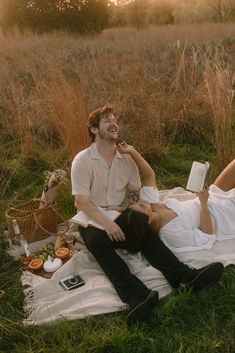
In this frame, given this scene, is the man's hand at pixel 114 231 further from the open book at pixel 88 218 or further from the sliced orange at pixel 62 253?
the sliced orange at pixel 62 253

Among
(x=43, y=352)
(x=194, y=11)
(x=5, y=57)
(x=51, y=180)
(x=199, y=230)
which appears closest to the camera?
(x=43, y=352)

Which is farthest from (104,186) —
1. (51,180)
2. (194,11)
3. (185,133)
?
(194,11)

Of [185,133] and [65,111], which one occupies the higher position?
[65,111]

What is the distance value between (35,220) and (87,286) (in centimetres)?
78

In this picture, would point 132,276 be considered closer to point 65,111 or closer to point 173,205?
point 173,205

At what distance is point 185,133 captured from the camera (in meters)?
4.82

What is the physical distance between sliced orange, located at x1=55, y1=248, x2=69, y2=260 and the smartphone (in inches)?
9.3

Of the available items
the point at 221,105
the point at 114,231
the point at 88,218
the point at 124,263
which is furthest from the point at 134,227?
the point at 221,105

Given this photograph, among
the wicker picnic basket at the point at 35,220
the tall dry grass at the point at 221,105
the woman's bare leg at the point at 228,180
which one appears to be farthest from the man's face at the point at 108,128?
the tall dry grass at the point at 221,105

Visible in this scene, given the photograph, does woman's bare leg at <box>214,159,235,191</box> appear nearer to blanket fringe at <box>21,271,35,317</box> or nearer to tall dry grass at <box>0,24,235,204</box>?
tall dry grass at <box>0,24,235,204</box>

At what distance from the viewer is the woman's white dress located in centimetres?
285

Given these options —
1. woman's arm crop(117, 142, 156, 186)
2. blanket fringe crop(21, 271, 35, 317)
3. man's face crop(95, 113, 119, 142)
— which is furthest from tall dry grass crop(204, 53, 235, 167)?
blanket fringe crop(21, 271, 35, 317)

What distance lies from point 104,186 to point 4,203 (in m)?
1.14

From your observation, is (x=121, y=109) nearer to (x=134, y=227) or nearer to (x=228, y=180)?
(x=228, y=180)
